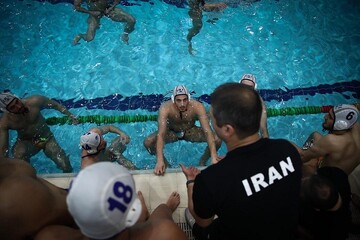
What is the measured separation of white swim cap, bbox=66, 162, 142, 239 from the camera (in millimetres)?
1488

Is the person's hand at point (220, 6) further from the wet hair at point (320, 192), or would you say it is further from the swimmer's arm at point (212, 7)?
the wet hair at point (320, 192)

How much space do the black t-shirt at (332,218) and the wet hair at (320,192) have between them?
156mm

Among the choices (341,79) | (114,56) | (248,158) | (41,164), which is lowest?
(41,164)

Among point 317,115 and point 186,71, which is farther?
point 186,71

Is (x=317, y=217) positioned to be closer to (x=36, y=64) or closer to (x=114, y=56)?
(x=114, y=56)

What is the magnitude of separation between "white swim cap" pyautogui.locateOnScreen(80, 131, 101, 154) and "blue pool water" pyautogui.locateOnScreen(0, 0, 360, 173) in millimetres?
1883

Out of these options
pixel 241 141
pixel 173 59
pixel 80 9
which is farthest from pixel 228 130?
pixel 80 9

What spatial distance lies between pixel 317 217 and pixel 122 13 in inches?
272

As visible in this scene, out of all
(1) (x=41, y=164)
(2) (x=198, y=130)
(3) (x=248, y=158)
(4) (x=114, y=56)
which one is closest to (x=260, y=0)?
(4) (x=114, y=56)

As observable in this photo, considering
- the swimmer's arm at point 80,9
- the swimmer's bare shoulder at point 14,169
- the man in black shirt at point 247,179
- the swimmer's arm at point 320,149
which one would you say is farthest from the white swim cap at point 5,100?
the swimmer's arm at point 320,149

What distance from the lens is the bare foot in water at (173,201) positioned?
3.41 metres

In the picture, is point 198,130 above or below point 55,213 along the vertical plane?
below

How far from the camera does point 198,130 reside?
212 inches

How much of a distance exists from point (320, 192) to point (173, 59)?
5826mm
